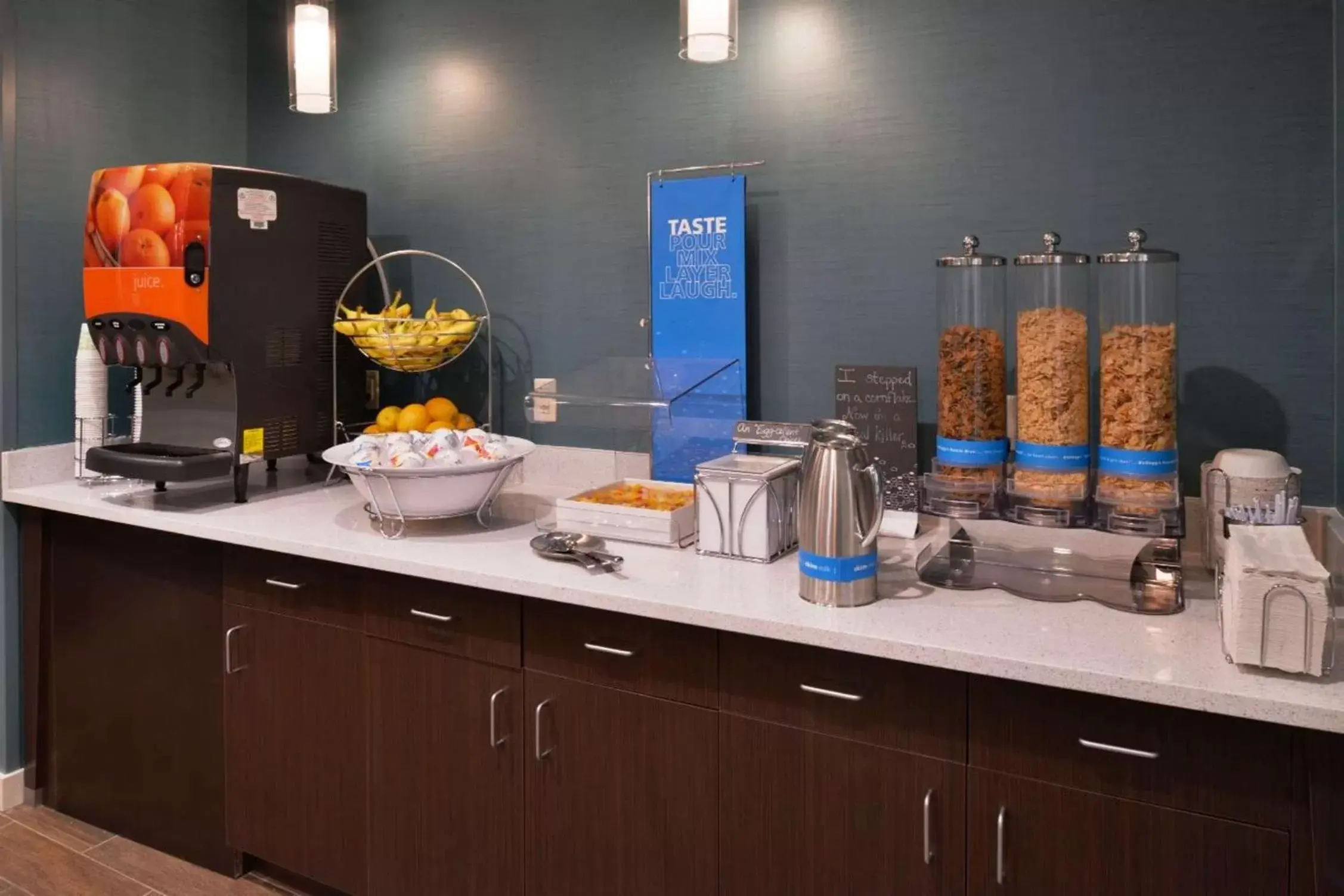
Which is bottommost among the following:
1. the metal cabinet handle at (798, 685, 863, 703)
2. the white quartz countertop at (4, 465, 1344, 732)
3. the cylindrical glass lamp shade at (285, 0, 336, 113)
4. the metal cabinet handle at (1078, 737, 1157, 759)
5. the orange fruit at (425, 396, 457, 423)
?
the metal cabinet handle at (1078, 737, 1157, 759)

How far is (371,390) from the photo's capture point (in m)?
3.05

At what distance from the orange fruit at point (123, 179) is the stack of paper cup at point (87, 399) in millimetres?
497

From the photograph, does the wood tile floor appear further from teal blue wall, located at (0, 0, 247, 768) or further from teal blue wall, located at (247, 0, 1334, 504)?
teal blue wall, located at (247, 0, 1334, 504)

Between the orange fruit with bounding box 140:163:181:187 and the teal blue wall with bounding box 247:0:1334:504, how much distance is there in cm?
77

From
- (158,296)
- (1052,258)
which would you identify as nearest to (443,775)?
(158,296)

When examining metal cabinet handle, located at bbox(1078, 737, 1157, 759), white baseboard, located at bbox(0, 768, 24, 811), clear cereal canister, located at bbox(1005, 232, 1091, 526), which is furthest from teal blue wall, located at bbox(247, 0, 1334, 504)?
white baseboard, located at bbox(0, 768, 24, 811)

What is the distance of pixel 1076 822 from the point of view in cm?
146

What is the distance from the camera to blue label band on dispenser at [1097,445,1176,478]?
1693 mm

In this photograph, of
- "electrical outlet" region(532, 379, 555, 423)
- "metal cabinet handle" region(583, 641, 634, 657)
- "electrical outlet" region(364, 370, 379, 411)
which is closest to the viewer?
"metal cabinet handle" region(583, 641, 634, 657)

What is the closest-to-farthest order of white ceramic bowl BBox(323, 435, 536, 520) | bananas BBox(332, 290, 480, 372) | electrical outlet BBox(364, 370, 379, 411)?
white ceramic bowl BBox(323, 435, 536, 520), bananas BBox(332, 290, 480, 372), electrical outlet BBox(364, 370, 379, 411)

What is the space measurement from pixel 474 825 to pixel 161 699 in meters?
1.00

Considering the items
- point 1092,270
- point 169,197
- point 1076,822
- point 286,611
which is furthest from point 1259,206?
point 169,197

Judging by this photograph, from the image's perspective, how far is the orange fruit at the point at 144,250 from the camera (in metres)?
2.44

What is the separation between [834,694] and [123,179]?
2.10 meters
